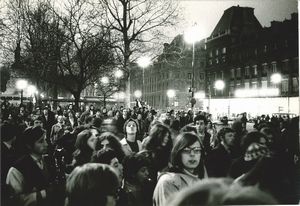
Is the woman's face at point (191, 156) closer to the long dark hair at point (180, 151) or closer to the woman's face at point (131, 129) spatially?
the long dark hair at point (180, 151)

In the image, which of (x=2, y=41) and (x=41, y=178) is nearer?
(x=41, y=178)

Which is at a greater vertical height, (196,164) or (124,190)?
(196,164)

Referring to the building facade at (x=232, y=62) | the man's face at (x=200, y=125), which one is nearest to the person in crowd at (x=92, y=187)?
the man's face at (x=200, y=125)

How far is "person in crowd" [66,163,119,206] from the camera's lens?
1438 mm

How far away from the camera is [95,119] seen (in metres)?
5.19

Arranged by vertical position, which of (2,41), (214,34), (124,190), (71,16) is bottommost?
(124,190)

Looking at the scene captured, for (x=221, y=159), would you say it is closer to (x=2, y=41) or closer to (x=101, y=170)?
(x=101, y=170)

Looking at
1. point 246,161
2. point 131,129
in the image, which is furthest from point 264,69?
point 246,161

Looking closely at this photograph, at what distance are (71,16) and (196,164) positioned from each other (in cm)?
856

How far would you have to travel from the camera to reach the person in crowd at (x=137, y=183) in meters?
2.51

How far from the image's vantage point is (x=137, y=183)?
2.55 meters

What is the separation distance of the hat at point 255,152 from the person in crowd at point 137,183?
0.96 metres

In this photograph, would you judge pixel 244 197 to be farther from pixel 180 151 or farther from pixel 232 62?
pixel 232 62

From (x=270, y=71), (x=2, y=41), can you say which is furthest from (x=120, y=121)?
(x=270, y=71)
